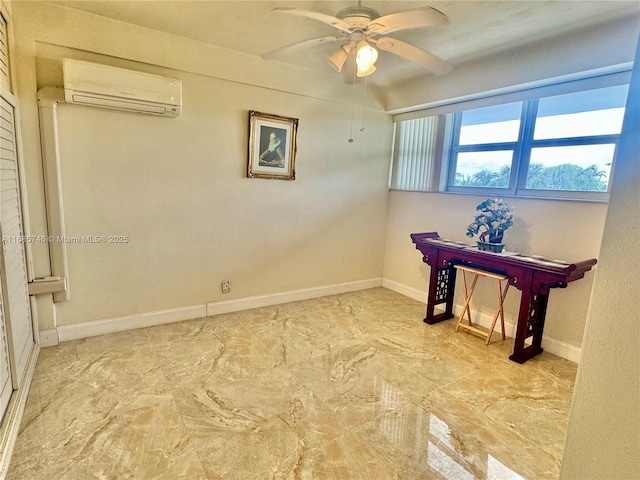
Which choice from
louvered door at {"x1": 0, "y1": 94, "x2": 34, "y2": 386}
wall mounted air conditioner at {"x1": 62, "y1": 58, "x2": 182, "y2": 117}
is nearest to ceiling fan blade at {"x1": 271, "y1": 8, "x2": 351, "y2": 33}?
wall mounted air conditioner at {"x1": 62, "y1": 58, "x2": 182, "y2": 117}

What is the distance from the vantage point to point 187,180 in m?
3.00

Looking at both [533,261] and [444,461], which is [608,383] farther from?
[533,261]

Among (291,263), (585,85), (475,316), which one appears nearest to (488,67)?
(585,85)

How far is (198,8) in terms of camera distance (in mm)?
2293

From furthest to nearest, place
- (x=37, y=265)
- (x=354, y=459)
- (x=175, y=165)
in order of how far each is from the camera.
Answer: (x=175, y=165), (x=37, y=265), (x=354, y=459)

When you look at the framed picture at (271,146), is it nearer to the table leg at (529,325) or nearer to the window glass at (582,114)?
the window glass at (582,114)

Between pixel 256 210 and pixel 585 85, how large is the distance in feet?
9.40

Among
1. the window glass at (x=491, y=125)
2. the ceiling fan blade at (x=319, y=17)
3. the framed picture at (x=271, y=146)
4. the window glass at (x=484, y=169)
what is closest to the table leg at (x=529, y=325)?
the window glass at (x=484, y=169)

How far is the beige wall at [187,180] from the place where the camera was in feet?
8.13

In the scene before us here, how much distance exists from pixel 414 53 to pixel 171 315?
9.21ft

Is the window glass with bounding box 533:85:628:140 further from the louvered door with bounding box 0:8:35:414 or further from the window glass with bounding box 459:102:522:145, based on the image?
the louvered door with bounding box 0:8:35:414

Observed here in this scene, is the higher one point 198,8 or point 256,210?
point 198,8

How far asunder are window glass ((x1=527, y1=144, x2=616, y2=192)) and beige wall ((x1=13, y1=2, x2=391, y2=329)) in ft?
5.74

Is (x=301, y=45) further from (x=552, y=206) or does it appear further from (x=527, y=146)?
(x=552, y=206)
